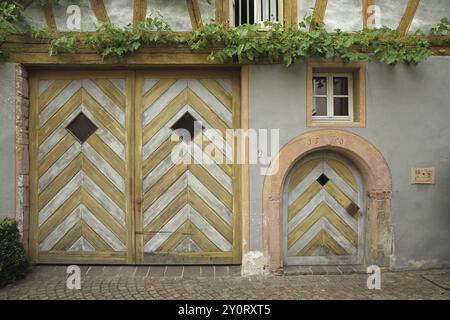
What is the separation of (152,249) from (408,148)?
3870 millimetres

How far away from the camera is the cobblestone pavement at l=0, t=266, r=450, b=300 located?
3.96 meters

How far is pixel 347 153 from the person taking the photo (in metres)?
4.66

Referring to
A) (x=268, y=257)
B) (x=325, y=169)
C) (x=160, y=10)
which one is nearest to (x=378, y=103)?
(x=325, y=169)

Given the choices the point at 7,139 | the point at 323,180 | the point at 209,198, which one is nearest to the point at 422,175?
the point at 323,180

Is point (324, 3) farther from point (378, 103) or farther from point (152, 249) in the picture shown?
point (152, 249)

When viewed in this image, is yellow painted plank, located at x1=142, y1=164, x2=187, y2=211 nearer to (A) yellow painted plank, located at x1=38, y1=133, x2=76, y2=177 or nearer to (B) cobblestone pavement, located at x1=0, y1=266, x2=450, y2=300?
(B) cobblestone pavement, located at x1=0, y1=266, x2=450, y2=300

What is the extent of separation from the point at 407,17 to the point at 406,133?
1.61 m

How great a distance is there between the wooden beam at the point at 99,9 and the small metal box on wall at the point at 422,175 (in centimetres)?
474

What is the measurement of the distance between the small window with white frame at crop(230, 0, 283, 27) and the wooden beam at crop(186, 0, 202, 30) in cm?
53

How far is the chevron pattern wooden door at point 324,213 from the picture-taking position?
4816mm

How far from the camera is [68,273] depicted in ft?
15.0

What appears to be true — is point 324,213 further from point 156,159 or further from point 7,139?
point 7,139

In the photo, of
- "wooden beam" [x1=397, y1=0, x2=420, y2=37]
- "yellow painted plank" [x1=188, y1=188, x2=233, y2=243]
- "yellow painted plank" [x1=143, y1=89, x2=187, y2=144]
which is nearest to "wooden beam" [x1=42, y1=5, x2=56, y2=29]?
"yellow painted plank" [x1=143, y1=89, x2=187, y2=144]

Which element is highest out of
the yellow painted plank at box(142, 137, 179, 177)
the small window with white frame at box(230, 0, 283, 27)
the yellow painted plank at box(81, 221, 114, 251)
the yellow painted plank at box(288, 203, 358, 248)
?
the small window with white frame at box(230, 0, 283, 27)
